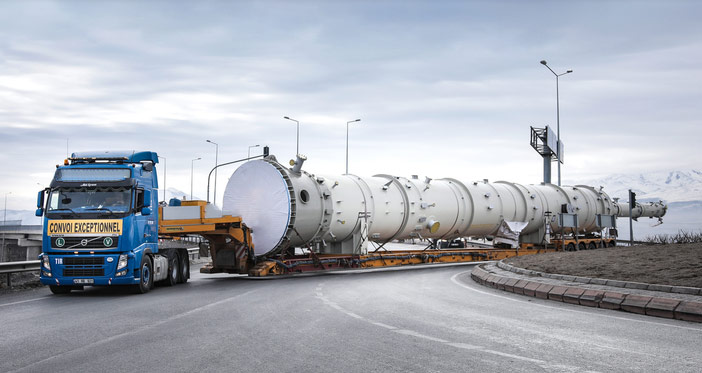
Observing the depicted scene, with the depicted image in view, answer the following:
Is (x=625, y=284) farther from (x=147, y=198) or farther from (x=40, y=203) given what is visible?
(x=40, y=203)

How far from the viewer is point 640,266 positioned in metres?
13.9

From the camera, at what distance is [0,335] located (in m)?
8.41

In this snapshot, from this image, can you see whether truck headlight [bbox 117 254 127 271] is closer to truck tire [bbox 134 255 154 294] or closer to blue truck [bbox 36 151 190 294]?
blue truck [bbox 36 151 190 294]

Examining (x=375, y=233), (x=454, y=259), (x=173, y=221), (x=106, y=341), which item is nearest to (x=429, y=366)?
(x=106, y=341)

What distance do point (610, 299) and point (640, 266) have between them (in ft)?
12.6

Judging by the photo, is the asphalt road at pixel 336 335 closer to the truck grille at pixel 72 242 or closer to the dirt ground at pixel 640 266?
the truck grille at pixel 72 242

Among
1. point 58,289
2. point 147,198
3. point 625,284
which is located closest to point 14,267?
point 58,289

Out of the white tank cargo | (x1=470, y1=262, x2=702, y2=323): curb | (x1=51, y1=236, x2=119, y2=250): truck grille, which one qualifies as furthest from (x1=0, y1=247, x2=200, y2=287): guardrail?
(x1=470, y1=262, x2=702, y2=323): curb

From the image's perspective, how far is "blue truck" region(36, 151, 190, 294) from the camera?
1359 centimetres

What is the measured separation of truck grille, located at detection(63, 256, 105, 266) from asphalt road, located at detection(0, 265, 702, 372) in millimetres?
852

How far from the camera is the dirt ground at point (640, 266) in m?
12.0

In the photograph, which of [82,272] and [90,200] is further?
[90,200]

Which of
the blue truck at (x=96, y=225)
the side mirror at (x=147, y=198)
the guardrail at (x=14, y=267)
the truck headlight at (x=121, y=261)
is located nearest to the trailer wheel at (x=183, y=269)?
the blue truck at (x=96, y=225)

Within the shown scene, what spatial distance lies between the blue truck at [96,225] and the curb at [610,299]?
347 inches
